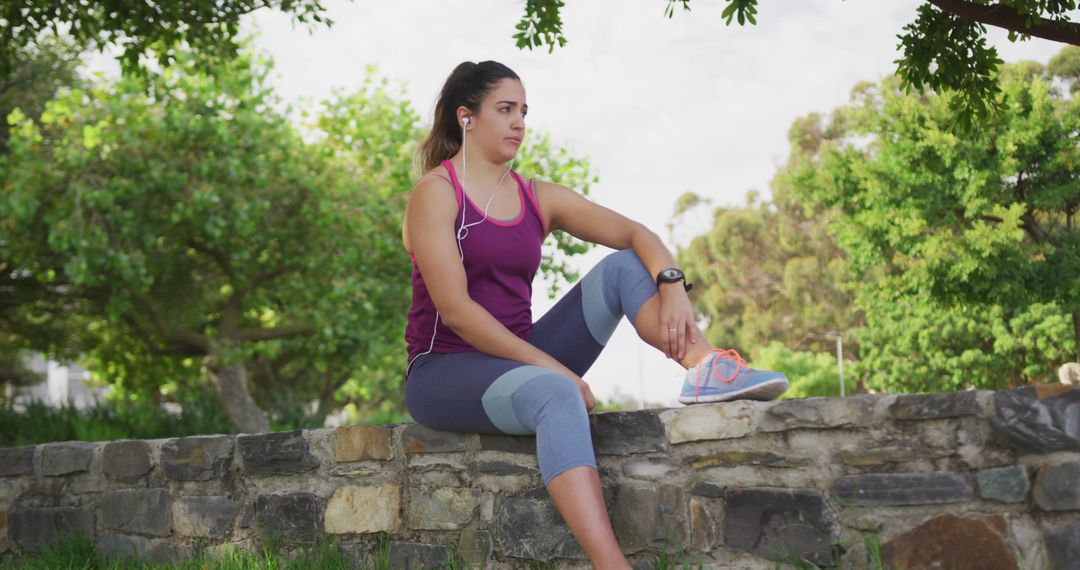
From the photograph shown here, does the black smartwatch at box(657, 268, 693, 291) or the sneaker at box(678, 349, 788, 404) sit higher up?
the black smartwatch at box(657, 268, 693, 291)

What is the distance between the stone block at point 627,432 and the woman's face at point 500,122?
882 millimetres

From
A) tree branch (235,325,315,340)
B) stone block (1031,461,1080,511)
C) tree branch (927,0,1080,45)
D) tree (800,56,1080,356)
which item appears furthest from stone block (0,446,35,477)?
tree (800,56,1080,356)

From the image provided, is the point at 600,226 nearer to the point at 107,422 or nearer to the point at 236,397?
the point at 107,422

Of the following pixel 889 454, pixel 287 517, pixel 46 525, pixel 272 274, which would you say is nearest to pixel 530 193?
pixel 889 454

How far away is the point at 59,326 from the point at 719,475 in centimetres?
1273

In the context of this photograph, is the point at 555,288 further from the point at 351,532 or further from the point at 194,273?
the point at 351,532

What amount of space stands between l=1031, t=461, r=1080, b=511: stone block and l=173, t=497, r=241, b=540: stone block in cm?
272

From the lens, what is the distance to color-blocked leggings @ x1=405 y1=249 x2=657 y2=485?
8.44 feet

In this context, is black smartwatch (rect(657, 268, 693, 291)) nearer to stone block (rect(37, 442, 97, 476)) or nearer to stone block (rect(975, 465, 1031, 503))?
stone block (rect(975, 465, 1031, 503))

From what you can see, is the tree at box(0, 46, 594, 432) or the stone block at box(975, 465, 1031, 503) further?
the tree at box(0, 46, 594, 432)

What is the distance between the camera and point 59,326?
527 inches

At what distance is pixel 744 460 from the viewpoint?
8.89 ft

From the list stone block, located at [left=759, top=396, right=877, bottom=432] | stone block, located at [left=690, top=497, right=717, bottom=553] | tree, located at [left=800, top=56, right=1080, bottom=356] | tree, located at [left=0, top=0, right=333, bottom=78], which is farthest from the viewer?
tree, located at [left=800, top=56, right=1080, bottom=356]

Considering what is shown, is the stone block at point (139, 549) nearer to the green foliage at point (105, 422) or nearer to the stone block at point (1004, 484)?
the stone block at point (1004, 484)
